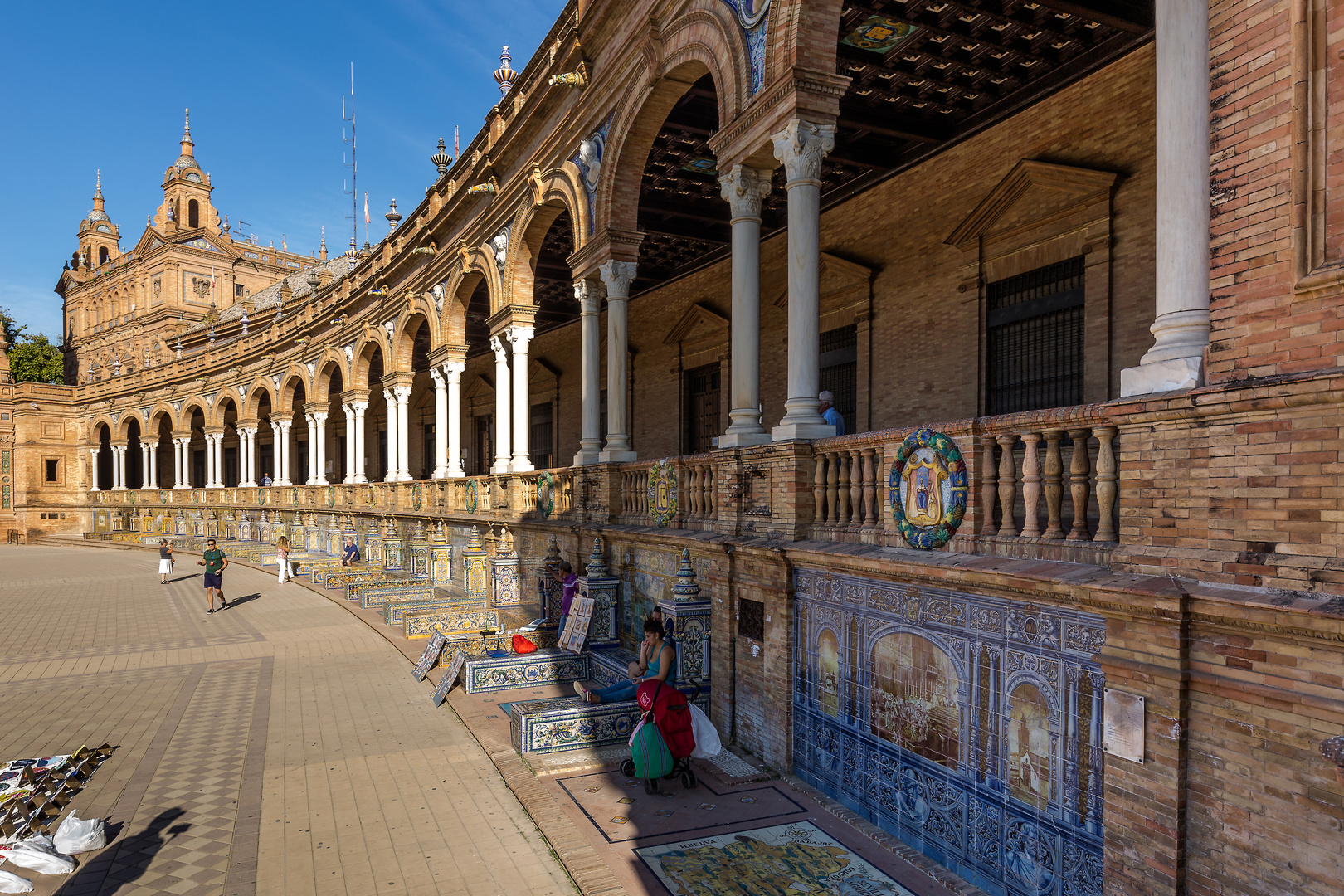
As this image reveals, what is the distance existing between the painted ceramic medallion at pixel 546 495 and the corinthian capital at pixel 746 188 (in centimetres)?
656

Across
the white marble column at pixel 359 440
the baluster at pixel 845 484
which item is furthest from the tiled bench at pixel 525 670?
the white marble column at pixel 359 440

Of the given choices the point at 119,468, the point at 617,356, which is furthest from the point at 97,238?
the point at 617,356

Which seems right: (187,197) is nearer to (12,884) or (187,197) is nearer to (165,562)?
(165,562)

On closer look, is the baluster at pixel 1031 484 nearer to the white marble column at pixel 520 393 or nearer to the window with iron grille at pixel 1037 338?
the window with iron grille at pixel 1037 338

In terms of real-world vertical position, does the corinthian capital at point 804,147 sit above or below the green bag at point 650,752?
above

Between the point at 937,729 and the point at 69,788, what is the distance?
23.8 feet

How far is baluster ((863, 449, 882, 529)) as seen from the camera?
646 cm

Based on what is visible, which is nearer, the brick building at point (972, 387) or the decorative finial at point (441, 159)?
the brick building at point (972, 387)

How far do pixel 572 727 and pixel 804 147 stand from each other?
19.6 feet

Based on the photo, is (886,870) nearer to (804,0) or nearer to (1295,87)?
(1295,87)

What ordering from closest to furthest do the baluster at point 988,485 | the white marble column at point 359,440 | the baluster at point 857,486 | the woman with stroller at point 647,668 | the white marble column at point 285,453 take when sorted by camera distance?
the baluster at point 988,485 < the baluster at point 857,486 < the woman with stroller at point 647,668 < the white marble column at point 359,440 < the white marble column at point 285,453

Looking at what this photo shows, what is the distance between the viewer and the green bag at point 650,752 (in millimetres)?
6965

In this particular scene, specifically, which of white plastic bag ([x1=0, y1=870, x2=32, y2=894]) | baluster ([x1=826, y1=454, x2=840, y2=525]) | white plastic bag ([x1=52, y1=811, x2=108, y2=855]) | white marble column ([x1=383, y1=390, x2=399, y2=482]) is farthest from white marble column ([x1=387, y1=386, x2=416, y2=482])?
baluster ([x1=826, y1=454, x2=840, y2=525])

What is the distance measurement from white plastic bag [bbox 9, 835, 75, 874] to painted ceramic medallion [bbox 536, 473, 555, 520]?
8.48 meters
